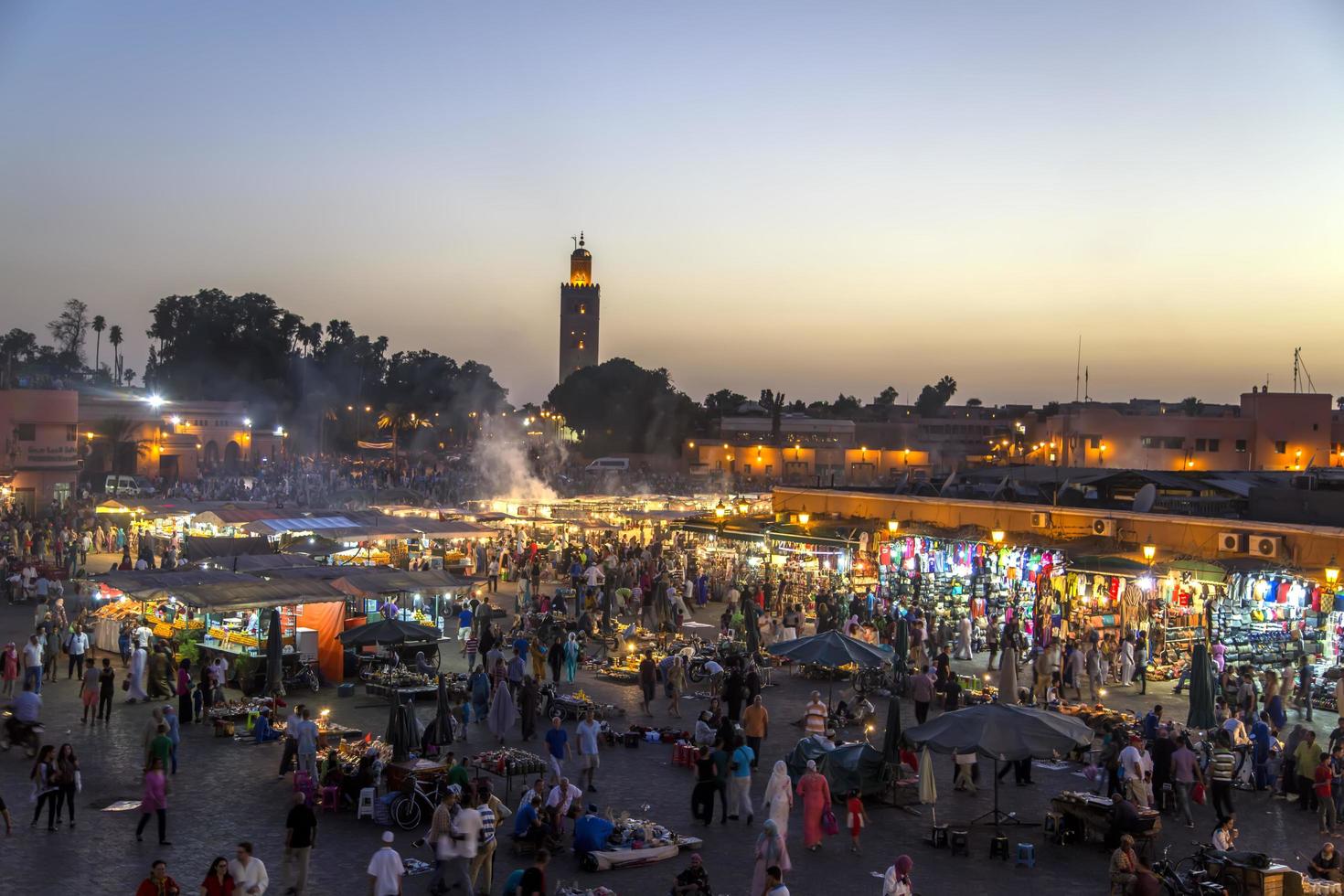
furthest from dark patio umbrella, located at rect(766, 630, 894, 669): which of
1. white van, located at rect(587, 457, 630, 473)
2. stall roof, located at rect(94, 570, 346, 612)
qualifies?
white van, located at rect(587, 457, 630, 473)

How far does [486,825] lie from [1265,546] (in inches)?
683

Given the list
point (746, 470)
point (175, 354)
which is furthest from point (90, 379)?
point (746, 470)

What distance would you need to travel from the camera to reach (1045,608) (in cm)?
2300

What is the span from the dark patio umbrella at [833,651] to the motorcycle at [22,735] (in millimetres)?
9915

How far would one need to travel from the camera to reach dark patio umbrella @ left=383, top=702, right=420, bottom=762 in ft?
45.0

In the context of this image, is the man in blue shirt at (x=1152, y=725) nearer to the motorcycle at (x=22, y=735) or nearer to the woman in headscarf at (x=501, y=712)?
the woman in headscarf at (x=501, y=712)

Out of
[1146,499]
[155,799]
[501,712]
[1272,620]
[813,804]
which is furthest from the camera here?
[1146,499]

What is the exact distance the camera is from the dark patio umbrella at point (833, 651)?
17.2 metres

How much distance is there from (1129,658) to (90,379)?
105500 millimetres

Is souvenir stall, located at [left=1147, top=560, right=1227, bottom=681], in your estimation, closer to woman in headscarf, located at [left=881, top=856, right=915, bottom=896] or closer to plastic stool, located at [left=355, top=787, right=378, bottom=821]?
woman in headscarf, located at [left=881, top=856, right=915, bottom=896]

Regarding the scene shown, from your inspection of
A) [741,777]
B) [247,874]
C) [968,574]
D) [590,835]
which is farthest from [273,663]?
[968,574]

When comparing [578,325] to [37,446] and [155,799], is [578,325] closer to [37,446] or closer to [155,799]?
[37,446]

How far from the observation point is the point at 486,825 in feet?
33.4

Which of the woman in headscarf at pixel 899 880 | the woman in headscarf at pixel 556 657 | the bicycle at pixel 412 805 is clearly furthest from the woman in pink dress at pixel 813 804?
the woman in headscarf at pixel 556 657
